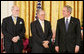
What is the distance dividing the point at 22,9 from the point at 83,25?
89.1 inches

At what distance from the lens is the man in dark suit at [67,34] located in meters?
5.11

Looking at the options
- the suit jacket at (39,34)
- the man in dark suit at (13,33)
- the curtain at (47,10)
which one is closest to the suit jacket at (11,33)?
the man in dark suit at (13,33)

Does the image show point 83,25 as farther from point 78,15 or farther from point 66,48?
point 66,48

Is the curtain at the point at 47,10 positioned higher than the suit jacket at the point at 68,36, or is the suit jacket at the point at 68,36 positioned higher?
the curtain at the point at 47,10

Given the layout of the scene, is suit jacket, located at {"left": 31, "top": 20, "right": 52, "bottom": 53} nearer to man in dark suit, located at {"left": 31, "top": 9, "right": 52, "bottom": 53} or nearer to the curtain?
man in dark suit, located at {"left": 31, "top": 9, "right": 52, "bottom": 53}

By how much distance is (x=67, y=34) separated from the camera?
513 centimetres

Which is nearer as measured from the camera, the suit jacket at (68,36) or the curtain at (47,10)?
the suit jacket at (68,36)

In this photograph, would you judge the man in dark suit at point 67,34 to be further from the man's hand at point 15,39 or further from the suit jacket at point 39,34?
the man's hand at point 15,39

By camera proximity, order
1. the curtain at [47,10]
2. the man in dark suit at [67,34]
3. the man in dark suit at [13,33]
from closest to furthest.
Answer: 1. the man in dark suit at [67,34]
2. the man in dark suit at [13,33]
3. the curtain at [47,10]

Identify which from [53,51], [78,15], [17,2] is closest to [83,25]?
[78,15]

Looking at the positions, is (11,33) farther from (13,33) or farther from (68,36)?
(68,36)

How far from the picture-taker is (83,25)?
25.7ft

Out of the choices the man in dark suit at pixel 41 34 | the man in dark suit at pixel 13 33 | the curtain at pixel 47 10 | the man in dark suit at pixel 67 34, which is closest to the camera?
the man in dark suit at pixel 67 34

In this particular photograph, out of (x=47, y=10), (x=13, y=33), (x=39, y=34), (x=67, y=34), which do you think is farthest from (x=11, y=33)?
(x=47, y=10)
